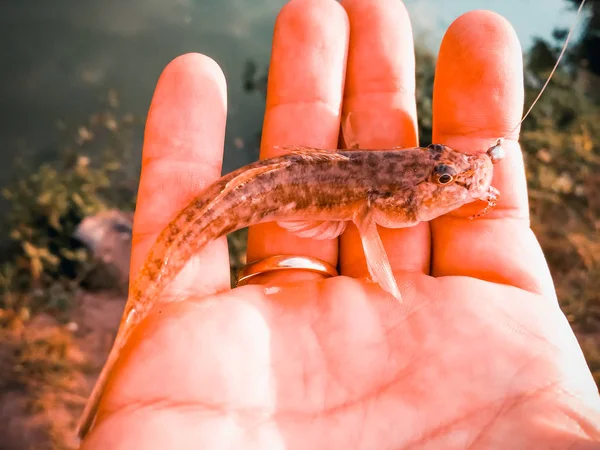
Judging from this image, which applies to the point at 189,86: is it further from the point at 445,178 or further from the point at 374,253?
the point at 445,178

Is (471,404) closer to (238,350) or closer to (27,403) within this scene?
(238,350)

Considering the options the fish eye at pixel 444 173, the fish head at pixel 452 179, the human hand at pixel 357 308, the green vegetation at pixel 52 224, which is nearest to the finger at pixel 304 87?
the human hand at pixel 357 308

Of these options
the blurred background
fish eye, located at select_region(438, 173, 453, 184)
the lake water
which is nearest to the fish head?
fish eye, located at select_region(438, 173, 453, 184)

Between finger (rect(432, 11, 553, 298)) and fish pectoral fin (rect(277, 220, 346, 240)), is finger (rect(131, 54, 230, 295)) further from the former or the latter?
finger (rect(432, 11, 553, 298))

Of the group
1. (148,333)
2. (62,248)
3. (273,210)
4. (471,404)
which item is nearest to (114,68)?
(62,248)

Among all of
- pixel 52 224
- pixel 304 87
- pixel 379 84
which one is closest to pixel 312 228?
pixel 304 87
